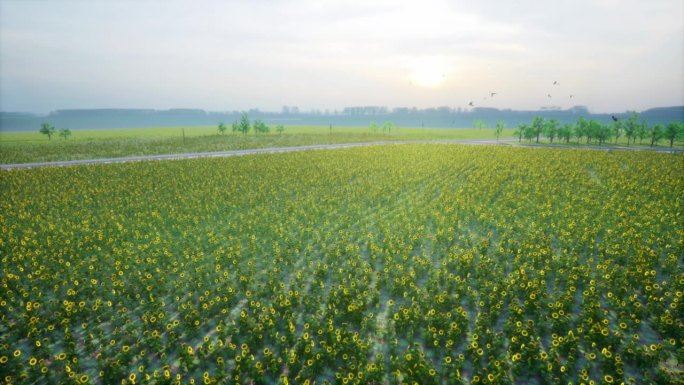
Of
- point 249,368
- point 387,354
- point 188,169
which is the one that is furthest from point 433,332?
point 188,169

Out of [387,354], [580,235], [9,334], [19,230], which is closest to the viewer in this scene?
[387,354]

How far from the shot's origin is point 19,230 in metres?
16.3

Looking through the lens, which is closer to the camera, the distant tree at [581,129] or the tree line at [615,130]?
the tree line at [615,130]

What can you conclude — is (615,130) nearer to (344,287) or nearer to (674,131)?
(674,131)

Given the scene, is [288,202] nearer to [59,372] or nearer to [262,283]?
[262,283]

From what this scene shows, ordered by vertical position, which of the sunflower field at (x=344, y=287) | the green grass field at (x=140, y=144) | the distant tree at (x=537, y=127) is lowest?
the sunflower field at (x=344, y=287)

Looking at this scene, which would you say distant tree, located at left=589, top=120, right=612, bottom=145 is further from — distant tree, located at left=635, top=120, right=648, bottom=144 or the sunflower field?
the sunflower field

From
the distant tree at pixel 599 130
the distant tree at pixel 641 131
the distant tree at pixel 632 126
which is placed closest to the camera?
the distant tree at pixel 641 131


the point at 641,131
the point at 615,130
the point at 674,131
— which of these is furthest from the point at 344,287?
the point at 615,130

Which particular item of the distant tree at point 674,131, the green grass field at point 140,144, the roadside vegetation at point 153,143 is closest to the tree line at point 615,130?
the distant tree at point 674,131

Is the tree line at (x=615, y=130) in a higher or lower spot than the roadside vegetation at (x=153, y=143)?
higher

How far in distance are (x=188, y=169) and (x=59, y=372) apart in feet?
91.1

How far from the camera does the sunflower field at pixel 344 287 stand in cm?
754

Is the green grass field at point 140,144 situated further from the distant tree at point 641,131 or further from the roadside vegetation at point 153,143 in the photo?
the distant tree at point 641,131
